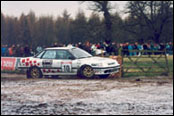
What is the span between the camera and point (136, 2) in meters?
2.64

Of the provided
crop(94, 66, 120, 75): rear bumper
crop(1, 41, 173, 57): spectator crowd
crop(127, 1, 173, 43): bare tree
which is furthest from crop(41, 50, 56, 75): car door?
crop(127, 1, 173, 43): bare tree

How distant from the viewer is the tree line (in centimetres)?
227

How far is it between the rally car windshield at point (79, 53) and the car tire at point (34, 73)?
27cm

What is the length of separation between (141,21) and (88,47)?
0.42 metres

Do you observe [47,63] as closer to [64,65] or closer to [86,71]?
[64,65]

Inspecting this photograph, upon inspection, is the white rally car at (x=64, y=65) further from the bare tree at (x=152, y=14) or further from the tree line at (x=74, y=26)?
the bare tree at (x=152, y=14)

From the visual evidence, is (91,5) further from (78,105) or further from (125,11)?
(78,105)

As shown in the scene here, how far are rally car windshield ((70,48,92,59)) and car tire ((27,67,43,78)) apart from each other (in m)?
0.27

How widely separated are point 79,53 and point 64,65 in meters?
0.30

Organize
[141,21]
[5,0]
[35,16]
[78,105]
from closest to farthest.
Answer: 1. [5,0]
2. [35,16]
3. [141,21]
4. [78,105]

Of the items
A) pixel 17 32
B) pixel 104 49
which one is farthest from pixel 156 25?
pixel 17 32

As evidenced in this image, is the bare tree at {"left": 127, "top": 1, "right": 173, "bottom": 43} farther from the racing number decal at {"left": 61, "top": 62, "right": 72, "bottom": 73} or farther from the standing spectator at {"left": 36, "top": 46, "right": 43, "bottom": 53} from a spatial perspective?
the standing spectator at {"left": 36, "top": 46, "right": 43, "bottom": 53}

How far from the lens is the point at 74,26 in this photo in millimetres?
2361

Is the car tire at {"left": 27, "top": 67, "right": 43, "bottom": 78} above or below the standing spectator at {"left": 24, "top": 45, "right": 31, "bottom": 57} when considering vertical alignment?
below
